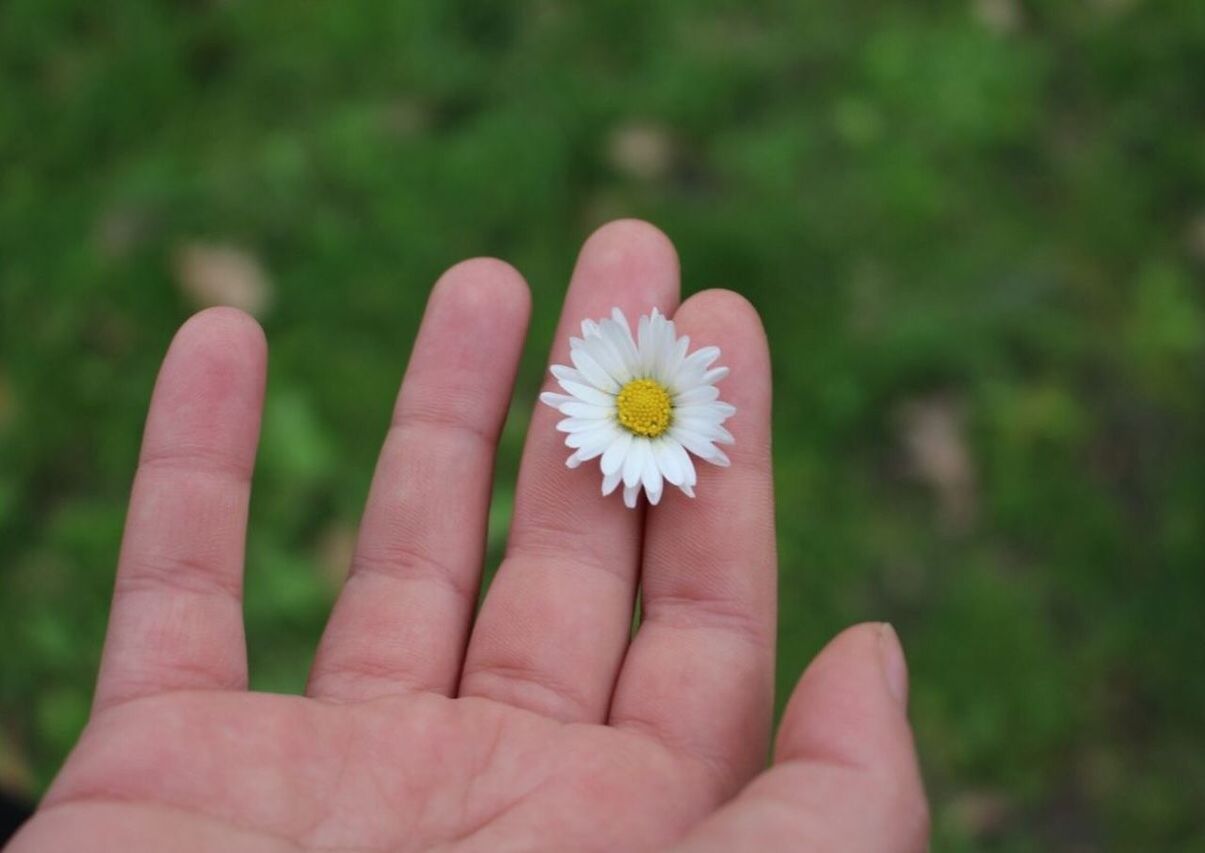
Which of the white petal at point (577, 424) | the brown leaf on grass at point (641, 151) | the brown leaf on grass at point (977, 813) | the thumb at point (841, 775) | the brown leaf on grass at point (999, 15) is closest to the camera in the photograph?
the thumb at point (841, 775)

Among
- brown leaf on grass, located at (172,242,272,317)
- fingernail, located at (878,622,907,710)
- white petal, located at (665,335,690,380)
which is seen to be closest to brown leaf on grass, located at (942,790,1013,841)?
fingernail, located at (878,622,907,710)

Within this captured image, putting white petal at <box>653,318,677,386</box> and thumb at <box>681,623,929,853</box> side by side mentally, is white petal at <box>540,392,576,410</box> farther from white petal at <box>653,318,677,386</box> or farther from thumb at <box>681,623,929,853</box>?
thumb at <box>681,623,929,853</box>

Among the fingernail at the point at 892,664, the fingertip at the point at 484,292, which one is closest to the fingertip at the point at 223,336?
the fingertip at the point at 484,292

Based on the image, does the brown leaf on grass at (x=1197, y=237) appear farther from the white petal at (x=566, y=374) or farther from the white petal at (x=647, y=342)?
the white petal at (x=566, y=374)

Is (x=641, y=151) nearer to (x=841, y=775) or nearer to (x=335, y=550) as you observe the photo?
(x=335, y=550)

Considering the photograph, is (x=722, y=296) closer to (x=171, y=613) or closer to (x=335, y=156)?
(x=171, y=613)

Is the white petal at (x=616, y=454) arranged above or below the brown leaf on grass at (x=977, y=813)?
above

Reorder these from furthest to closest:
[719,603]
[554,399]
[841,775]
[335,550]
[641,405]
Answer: [335,550] → [641,405] → [554,399] → [719,603] → [841,775]

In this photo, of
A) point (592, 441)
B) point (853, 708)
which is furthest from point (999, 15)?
point (853, 708)

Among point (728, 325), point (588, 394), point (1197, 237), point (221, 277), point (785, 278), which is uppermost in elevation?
point (1197, 237)
